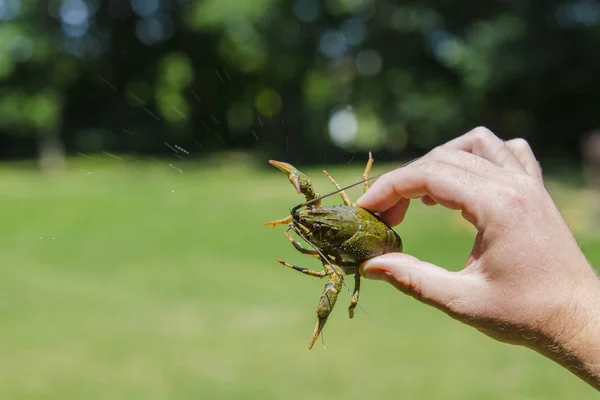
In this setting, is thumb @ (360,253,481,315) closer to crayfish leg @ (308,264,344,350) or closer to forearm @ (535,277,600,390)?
crayfish leg @ (308,264,344,350)

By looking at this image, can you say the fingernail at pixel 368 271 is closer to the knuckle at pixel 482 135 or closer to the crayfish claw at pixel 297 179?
the crayfish claw at pixel 297 179

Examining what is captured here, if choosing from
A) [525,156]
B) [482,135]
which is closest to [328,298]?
[482,135]

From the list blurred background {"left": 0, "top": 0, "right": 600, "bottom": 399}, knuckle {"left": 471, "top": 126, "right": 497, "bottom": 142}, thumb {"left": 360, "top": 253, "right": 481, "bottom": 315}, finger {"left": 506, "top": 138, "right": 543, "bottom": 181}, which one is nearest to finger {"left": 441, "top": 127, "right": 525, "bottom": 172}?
knuckle {"left": 471, "top": 126, "right": 497, "bottom": 142}

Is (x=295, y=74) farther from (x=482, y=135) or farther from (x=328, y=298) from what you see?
(x=328, y=298)

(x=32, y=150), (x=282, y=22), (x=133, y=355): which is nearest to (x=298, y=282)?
(x=133, y=355)

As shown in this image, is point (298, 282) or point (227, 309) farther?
point (298, 282)

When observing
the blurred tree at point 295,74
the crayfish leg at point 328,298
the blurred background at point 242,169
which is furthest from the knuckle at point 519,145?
the blurred tree at point 295,74

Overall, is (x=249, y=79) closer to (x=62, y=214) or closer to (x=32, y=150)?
(x=32, y=150)
